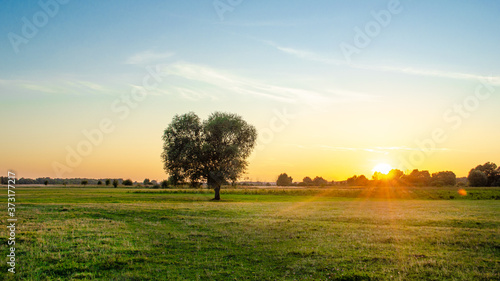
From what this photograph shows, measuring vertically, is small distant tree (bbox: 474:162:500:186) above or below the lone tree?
below

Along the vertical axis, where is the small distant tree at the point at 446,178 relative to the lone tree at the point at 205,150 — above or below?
below

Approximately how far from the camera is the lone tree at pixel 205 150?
190 ft

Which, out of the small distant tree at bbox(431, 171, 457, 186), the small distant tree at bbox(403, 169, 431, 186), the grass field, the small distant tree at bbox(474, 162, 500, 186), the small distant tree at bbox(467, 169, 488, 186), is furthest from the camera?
the small distant tree at bbox(431, 171, 457, 186)

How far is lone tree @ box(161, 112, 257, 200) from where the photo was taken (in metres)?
58.0

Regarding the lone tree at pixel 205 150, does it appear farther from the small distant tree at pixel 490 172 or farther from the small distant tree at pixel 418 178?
the small distant tree at pixel 490 172

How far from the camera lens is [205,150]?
5734 centimetres

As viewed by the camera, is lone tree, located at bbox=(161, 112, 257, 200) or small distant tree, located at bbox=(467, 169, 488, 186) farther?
small distant tree, located at bbox=(467, 169, 488, 186)

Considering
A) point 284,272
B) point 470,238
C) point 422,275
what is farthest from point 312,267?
point 470,238

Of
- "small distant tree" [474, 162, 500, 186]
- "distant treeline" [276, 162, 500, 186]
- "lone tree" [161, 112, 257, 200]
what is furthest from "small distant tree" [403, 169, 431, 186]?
"lone tree" [161, 112, 257, 200]

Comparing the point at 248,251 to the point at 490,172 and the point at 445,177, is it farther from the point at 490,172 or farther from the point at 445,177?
the point at 445,177

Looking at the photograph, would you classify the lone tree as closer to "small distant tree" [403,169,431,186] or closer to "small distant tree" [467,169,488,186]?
"small distant tree" [403,169,431,186]

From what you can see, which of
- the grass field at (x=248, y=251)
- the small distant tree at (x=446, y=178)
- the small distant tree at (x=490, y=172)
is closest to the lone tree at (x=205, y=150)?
the grass field at (x=248, y=251)

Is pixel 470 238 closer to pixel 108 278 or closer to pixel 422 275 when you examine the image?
pixel 422 275

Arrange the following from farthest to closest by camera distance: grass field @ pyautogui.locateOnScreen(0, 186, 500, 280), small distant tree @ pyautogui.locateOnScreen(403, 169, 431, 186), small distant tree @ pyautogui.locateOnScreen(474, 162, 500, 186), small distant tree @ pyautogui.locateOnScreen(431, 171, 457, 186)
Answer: small distant tree @ pyautogui.locateOnScreen(431, 171, 457, 186), small distant tree @ pyautogui.locateOnScreen(403, 169, 431, 186), small distant tree @ pyautogui.locateOnScreen(474, 162, 500, 186), grass field @ pyautogui.locateOnScreen(0, 186, 500, 280)
